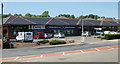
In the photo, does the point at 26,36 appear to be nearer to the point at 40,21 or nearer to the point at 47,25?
the point at 47,25

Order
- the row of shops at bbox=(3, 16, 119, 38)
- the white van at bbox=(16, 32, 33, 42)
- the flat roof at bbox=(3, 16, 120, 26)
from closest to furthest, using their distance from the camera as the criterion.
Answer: the white van at bbox=(16, 32, 33, 42), the row of shops at bbox=(3, 16, 119, 38), the flat roof at bbox=(3, 16, 120, 26)

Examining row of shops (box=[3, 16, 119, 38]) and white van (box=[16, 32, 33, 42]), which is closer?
white van (box=[16, 32, 33, 42])

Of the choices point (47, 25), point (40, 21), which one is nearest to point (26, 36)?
point (47, 25)

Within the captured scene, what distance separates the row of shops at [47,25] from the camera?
184ft

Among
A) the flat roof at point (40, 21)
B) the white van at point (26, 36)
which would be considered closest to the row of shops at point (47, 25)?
the flat roof at point (40, 21)

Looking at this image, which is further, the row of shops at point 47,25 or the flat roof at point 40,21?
the flat roof at point 40,21

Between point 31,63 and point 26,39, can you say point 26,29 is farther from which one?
point 31,63

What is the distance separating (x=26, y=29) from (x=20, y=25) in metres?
2.38

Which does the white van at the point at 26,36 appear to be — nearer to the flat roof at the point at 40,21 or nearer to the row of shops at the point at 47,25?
the row of shops at the point at 47,25

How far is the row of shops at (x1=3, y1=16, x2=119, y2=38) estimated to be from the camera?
56.2 m

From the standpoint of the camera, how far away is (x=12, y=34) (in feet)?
184

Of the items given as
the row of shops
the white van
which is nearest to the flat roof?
the row of shops

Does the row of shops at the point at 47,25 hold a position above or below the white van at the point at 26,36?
above

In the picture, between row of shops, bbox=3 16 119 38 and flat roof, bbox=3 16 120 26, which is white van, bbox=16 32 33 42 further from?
flat roof, bbox=3 16 120 26
